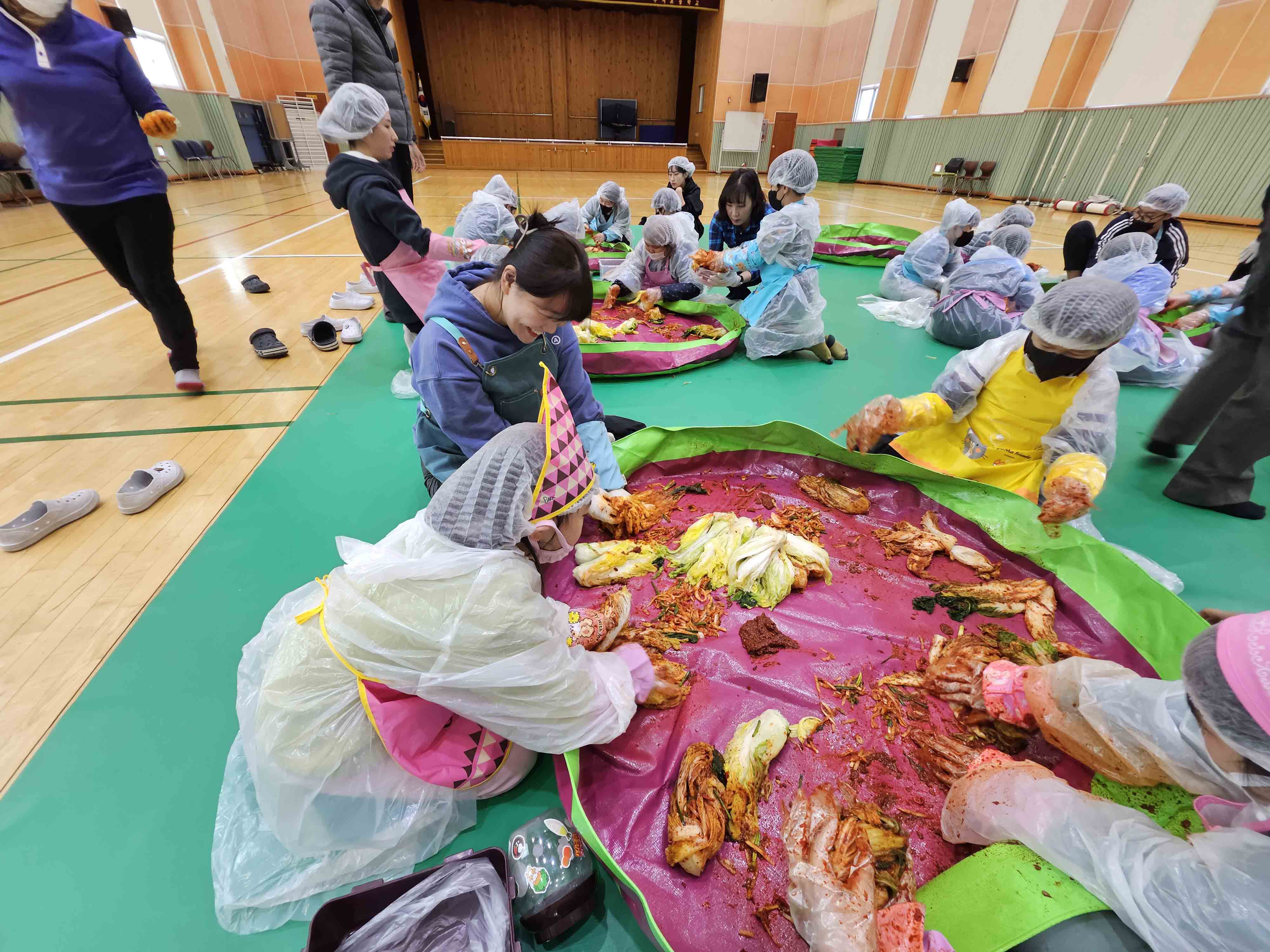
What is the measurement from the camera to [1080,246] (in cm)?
434

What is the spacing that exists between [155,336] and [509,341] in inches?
158

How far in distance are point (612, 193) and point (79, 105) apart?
5.17m

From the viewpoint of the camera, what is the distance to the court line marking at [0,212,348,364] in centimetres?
377

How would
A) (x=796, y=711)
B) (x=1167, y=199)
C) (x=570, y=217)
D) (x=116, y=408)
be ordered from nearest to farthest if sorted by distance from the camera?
(x=796, y=711) → (x=116, y=408) → (x=1167, y=199) → (x=570, y=217)

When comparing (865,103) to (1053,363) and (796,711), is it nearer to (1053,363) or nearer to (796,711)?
(1053,363)

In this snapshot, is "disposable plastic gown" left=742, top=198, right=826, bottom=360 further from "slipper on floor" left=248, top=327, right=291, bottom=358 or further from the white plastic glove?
"slipper on floor" left=248, top=327, right=291, bottom=358

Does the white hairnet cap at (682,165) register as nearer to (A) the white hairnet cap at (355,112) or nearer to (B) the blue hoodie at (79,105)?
(A) the white hairnet cap at (355,112)

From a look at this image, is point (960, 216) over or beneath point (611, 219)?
over

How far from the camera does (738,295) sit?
4.97 metres

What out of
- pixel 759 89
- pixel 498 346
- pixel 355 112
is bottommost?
pixel 498 346

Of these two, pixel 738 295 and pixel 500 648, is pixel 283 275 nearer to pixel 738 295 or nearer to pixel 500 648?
pixel 738 295

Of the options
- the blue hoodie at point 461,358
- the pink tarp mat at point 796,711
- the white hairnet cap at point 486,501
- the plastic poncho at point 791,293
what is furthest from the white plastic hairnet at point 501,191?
the white hairnet cap at point 486,501

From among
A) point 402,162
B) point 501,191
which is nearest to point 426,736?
point 402,162

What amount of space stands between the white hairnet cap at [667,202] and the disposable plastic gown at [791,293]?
2.68m
